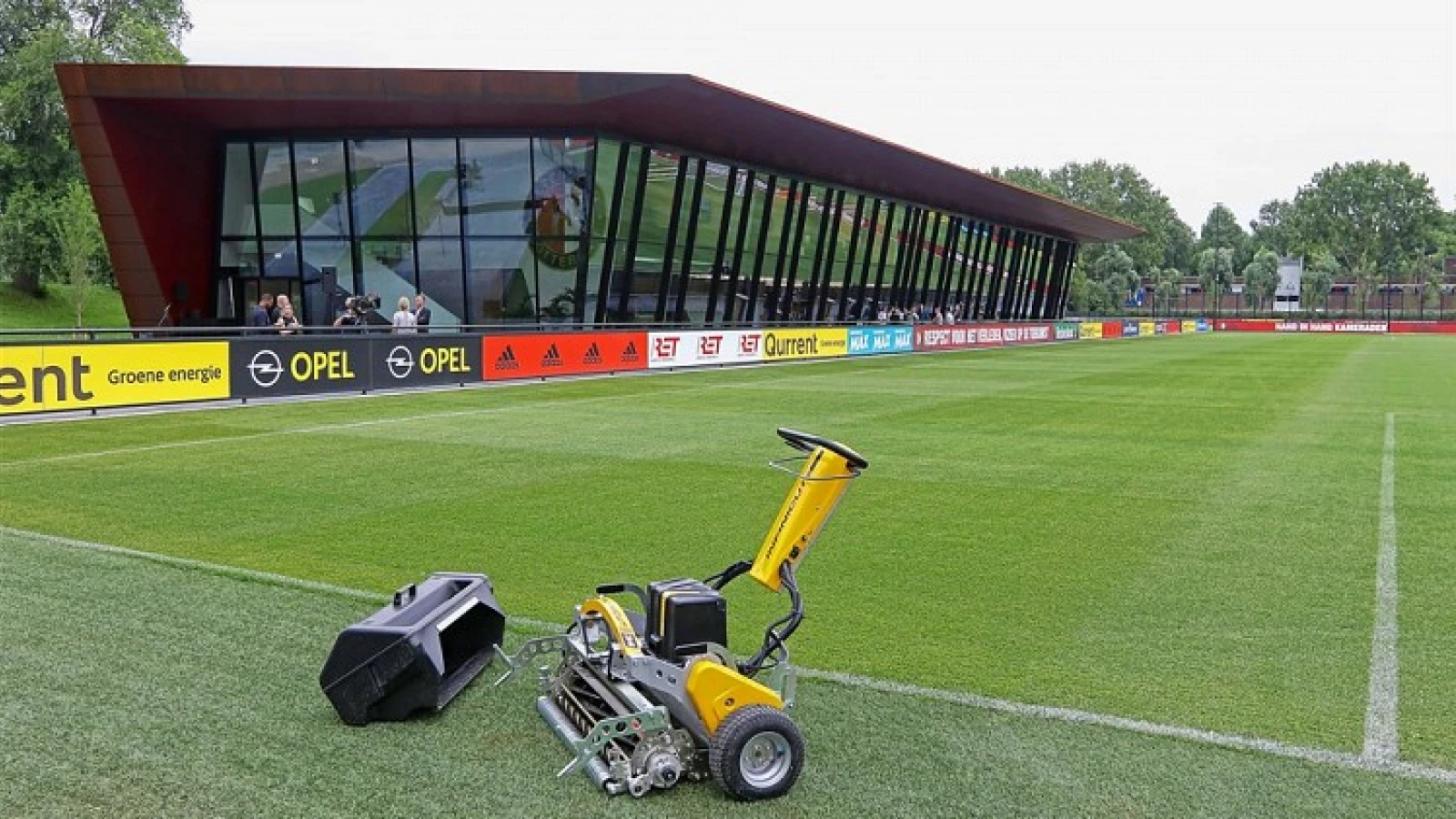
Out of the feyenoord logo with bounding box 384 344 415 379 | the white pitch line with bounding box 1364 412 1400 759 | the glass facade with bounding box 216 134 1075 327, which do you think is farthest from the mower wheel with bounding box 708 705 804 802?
the glass facade with bounding box 216 134 1075 327

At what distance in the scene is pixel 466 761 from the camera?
4352 millimetres

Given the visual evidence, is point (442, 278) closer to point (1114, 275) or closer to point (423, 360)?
point (423, 360)

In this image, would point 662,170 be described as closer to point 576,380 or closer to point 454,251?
point 454,251

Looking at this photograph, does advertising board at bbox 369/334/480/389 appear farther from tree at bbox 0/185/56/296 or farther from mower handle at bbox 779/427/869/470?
tree at bbox 0/185/56/296

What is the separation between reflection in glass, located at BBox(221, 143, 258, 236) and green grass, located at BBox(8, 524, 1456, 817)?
87.5 feet

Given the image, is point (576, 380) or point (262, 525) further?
point (576, 380)

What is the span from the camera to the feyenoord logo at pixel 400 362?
72.2ft

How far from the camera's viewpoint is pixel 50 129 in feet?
175

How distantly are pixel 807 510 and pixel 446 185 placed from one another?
90.5 ft

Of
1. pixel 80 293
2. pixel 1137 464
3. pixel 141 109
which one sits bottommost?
pixel 80 293

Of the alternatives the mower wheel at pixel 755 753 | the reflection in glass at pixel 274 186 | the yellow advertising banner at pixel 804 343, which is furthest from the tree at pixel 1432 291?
the mower wheel at pixel 755 753

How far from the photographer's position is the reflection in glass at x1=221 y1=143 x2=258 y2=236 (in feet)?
97.3

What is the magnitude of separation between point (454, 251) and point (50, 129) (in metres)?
34.0

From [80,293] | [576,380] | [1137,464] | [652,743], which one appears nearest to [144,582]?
[652,743]
